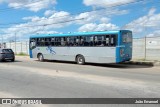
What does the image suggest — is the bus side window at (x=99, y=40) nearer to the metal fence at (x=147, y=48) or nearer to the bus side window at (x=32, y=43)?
the metal fence at (x=147, y=48)

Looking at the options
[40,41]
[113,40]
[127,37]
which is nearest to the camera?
[113,40]

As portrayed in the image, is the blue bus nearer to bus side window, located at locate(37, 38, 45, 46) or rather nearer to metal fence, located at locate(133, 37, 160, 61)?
bus side window, located at locate(37, 38, 45, 46)

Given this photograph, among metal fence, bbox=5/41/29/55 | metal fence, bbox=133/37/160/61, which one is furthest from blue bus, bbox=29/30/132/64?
metal fence, bbox=5/41/29/55

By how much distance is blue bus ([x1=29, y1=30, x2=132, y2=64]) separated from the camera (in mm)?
21031

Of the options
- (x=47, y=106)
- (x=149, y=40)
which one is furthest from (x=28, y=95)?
(x=149, y=40)

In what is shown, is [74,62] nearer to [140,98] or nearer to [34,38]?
[34,38]

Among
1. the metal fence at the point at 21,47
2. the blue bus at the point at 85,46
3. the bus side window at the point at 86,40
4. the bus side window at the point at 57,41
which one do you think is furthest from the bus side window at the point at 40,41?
the metal fence at the point at 21,47

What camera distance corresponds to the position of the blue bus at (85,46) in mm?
21031

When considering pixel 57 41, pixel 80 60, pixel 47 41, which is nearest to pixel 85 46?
pixel 80 60

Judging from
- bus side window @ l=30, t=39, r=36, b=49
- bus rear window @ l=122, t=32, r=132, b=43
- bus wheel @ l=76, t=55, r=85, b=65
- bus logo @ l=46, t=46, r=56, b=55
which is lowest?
bus wheel @ l=76, t=55, r=85, b=65

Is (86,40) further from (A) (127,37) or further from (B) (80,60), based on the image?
(A) (127,37)

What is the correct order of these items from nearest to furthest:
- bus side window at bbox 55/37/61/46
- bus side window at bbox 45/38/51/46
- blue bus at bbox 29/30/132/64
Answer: blue bus at bbox 29/30/132/64 < bus side window at bbox 55/37/61/46 < bus side window at bbox 45/38/51/46

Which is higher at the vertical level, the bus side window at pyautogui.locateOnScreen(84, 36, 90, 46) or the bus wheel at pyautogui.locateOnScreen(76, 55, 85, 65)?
the bus side window at pyautogui.locateOnScreen(84, 36, 90, 46)

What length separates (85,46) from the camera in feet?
76.8
